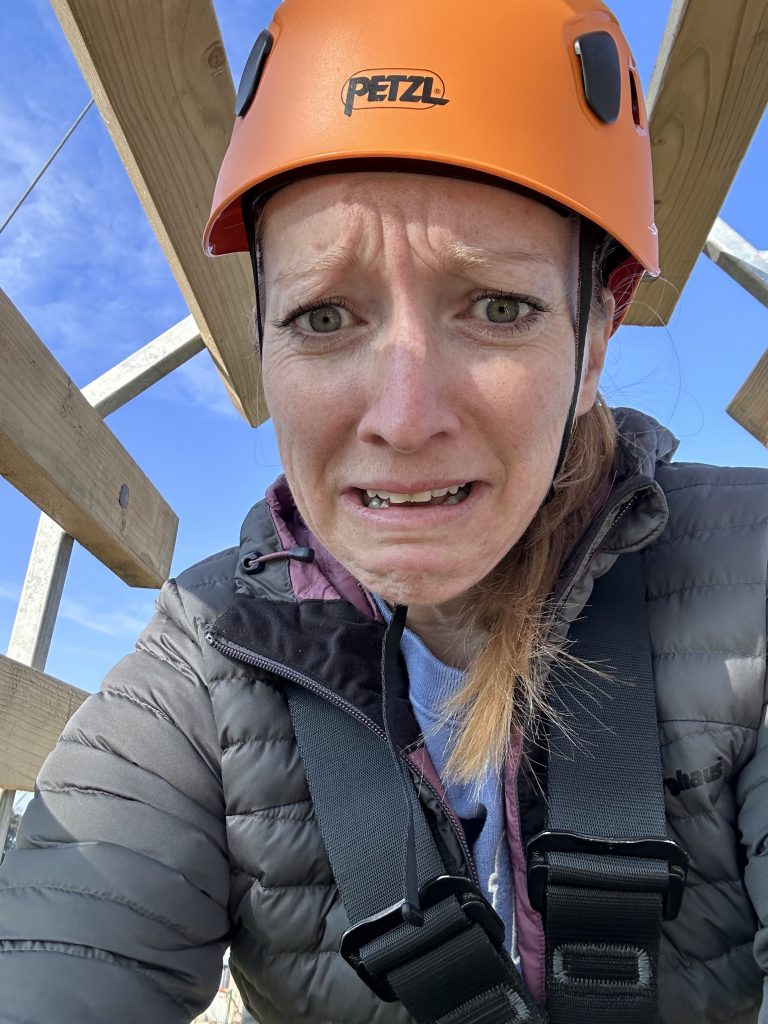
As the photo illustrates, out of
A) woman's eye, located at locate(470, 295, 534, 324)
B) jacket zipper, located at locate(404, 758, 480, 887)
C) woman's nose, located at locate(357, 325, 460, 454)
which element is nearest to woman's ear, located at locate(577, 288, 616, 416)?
woman's eye, located at locate(470, 295, 534, 324)

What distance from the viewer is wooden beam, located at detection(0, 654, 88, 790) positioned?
252cm

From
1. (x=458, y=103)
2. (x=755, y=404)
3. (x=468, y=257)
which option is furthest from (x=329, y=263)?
(x=755, y=404)

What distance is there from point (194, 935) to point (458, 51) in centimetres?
162

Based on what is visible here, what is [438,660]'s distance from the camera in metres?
1.76

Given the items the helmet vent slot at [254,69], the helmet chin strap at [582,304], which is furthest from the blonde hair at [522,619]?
the helmet vent slot at [254,69]

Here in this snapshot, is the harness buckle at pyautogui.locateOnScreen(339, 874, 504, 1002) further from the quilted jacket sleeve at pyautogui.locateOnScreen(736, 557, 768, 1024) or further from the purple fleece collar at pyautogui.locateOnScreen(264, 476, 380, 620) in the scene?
the purple fleece collar at pyautogui.locateOnScreen(264, 476, 380, 620)

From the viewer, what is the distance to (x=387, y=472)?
1434 millimetres

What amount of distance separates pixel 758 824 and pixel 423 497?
0.77 m

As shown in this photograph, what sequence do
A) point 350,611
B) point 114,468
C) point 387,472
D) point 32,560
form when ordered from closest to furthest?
point 387,472 < point 350,611 < point 114,468 < point 32,560

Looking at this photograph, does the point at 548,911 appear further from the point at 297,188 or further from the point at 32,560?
the point at 32,560

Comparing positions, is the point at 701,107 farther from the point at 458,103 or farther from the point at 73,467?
the point at 73,467

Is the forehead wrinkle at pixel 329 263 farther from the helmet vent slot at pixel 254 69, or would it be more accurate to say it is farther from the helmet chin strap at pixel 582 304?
A: the helmet vent slot at pixel 254 69

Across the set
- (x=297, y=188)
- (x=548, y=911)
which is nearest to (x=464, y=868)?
(x=548, y=911)

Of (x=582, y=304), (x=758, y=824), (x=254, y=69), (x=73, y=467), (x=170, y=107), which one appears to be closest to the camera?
(x=758, y=824)
